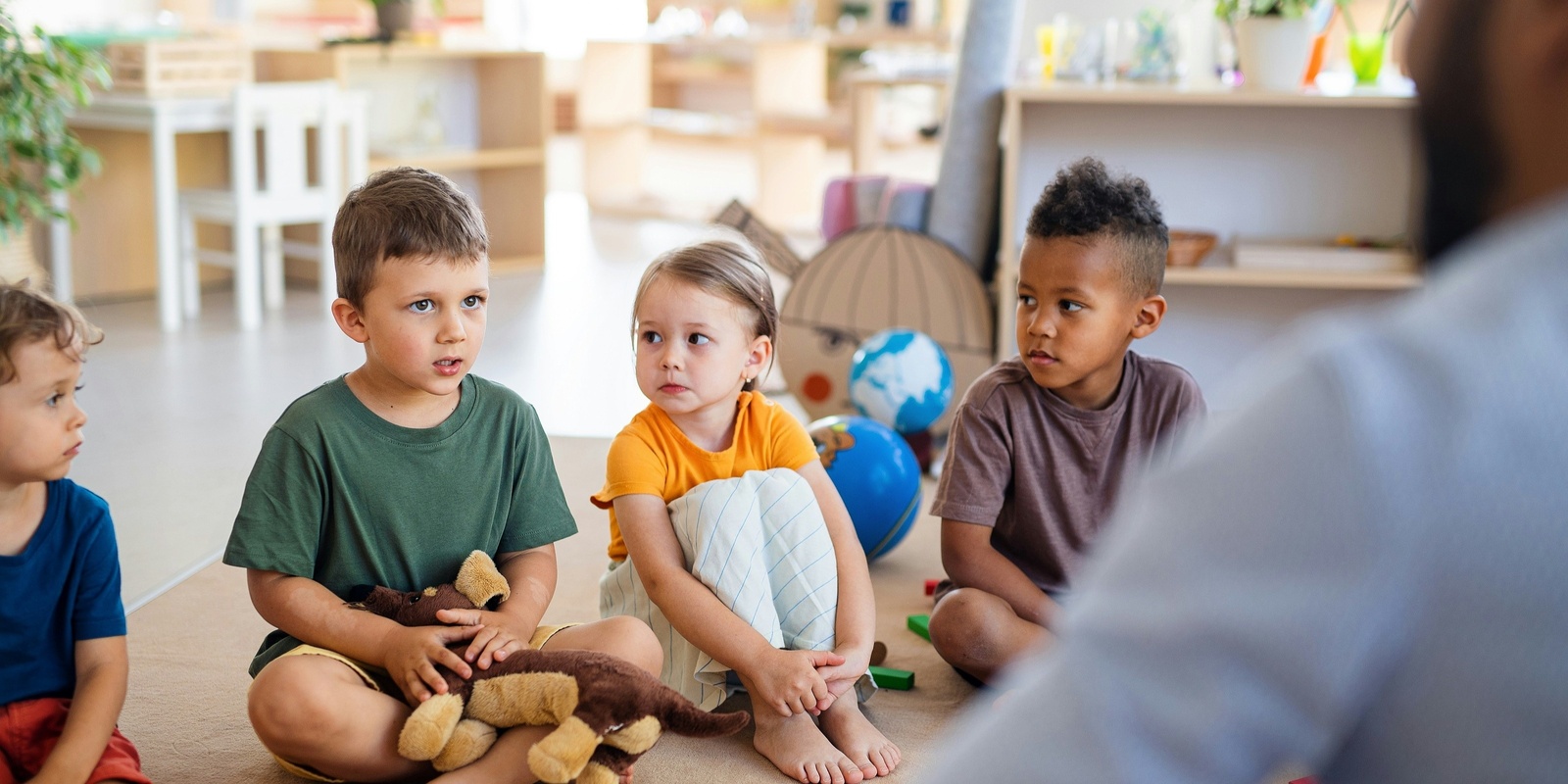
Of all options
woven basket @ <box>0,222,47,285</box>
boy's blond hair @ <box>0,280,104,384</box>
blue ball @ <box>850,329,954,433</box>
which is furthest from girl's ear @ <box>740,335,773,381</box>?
woven basket @ <box>0,222,47,285</box>

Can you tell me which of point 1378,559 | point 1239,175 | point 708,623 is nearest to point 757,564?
point 708,623

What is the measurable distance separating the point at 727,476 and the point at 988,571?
33cm

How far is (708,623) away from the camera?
4.75 ft

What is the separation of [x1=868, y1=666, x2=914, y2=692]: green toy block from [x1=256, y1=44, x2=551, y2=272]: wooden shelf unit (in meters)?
3.54

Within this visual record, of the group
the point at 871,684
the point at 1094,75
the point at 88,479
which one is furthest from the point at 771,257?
the point at 871,684

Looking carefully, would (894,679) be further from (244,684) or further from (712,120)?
(712,120)

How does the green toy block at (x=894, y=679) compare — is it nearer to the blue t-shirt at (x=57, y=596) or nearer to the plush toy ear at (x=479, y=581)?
the plush toy ear at (x=479, y=581)

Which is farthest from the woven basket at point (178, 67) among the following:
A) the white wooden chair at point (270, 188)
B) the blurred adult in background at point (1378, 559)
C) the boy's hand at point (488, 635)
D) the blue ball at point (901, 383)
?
the blurred adult in background at point (1378, 559)

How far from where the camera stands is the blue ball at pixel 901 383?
246cm

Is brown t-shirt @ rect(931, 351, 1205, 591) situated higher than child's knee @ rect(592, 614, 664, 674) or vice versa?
brown t-shirt @ rect(931, 351, 1205, 591)

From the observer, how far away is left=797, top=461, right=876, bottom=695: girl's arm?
1.47 meters

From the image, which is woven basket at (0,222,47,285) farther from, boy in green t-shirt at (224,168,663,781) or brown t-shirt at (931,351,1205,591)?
brown t-shirt at (931,351,1205,591)

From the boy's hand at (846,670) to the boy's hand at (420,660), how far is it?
383 millimetres

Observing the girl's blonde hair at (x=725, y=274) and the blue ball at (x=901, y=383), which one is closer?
the girl's blonde hair at (x=725, y=274)
